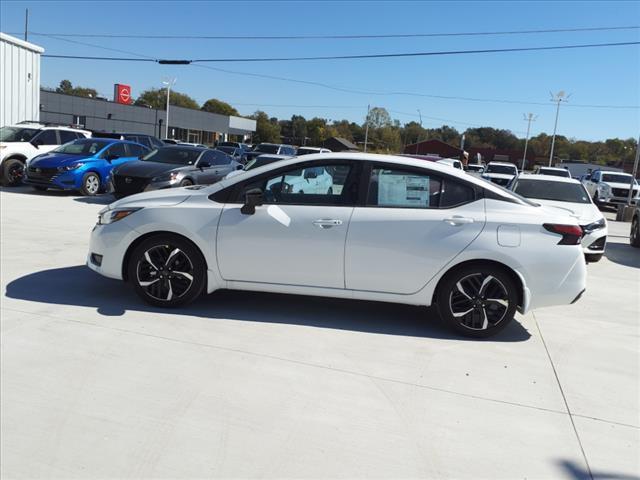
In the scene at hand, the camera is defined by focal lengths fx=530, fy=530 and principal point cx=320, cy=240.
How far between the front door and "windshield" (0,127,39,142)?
44.4ft

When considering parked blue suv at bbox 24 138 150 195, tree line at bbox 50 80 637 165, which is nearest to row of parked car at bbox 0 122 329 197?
parked blue suv at bbox 24 138 150 195

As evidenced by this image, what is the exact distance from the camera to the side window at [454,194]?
16.3ft

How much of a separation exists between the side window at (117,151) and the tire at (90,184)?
0.81 meters

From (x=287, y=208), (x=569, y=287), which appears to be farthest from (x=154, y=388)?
(x=569, y=287)

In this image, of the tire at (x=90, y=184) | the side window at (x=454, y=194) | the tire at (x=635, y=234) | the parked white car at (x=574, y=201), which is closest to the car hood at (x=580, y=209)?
the parked white car at (x=574, y=201)

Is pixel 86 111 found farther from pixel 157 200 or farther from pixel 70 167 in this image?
pixel 157 200

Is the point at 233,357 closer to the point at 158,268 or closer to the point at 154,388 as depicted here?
the point at 154,388

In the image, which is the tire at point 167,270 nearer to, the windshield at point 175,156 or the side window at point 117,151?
the windshield at point 175,156

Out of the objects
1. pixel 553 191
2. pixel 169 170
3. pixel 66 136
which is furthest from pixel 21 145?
pixel 553 191

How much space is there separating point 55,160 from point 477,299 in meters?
12.7

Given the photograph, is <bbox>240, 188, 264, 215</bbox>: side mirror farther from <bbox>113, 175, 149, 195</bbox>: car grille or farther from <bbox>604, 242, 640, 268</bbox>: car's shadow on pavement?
<bbox>113, 175, 149, 195</bbox>: car grille

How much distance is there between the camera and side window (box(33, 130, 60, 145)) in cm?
1597

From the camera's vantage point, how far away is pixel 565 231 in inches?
190

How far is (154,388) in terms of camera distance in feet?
12.0
